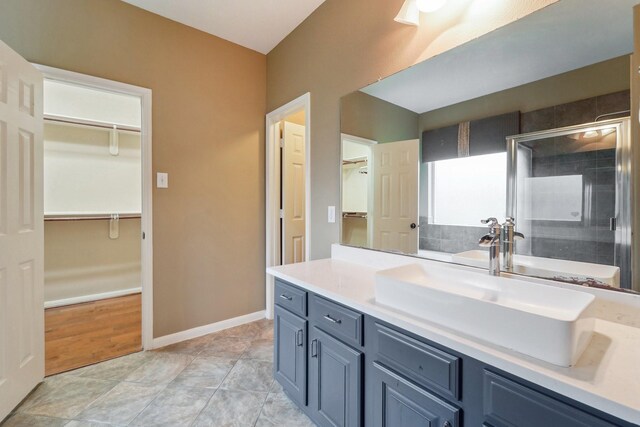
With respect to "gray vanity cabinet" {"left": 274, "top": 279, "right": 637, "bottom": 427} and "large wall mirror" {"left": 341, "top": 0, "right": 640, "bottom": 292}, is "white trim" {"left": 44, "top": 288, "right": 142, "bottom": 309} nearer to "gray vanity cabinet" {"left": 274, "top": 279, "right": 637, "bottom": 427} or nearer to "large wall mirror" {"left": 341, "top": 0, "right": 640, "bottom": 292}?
"gray vanity cabinet" {"left": 274, "top": 279, "right": 637, "bottom": 427}

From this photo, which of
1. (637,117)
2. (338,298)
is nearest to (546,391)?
(338,298)

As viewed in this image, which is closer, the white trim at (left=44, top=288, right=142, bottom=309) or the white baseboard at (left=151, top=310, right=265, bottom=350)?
the white baseboard at (left=151, top=310, right=265, bottom=350)

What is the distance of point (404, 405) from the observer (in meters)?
1.01

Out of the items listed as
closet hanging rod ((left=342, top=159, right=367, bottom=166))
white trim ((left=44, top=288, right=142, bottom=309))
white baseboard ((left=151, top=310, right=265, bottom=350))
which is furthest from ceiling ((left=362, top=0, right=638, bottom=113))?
white trim ((left=44, top=288, right=142, bottom=309))

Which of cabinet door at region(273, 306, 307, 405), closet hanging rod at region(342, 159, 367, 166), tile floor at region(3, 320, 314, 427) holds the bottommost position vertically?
tile floor at region(3, 320, 314, 427)

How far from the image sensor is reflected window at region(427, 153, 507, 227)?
4.10 feet

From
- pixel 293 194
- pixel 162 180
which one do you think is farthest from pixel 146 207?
pixel 293 194

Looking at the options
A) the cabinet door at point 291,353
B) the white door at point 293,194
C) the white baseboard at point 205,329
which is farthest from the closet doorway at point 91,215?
the cabinet door at point 291,353

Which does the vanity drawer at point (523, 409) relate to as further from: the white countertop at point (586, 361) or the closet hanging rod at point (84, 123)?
the closet hanging rod at point (84, 123)

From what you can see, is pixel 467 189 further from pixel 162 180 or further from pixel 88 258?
pixel 88 258

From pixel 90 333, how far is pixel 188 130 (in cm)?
211

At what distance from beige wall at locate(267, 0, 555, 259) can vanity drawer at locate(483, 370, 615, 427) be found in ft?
4.53

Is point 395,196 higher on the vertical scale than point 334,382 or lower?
higher

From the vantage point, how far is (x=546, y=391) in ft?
2.25
